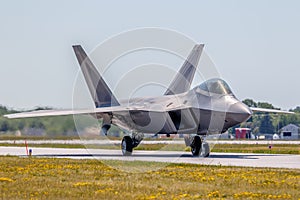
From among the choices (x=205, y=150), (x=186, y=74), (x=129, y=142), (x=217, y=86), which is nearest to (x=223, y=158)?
(x=205, y=150)

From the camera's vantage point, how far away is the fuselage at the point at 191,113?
32031 mm

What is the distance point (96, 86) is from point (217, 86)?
1162cm

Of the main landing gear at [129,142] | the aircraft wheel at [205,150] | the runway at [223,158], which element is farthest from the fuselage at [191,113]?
the runway at [223,158]

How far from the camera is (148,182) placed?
19.6 metres

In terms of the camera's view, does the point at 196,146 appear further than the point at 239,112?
Yes

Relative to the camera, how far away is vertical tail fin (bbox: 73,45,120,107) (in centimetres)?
4159

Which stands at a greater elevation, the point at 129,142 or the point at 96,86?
the point at 96,86

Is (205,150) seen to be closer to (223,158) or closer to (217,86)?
(223,158)

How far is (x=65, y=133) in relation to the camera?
47.7 m

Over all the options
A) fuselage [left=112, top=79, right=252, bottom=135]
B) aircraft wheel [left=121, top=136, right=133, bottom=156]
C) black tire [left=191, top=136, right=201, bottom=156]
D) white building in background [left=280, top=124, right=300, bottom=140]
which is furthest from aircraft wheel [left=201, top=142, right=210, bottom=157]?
white building in background [left=280, top=124, right=300, bottom=140]

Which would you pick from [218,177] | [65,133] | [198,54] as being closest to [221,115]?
[198,54]

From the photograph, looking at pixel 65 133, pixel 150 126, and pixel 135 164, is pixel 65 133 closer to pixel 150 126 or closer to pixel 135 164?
pixel 150 126

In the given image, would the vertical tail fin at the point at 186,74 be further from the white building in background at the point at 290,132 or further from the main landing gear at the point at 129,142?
the white building in background at the point at 290,132

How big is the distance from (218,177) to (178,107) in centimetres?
1344
